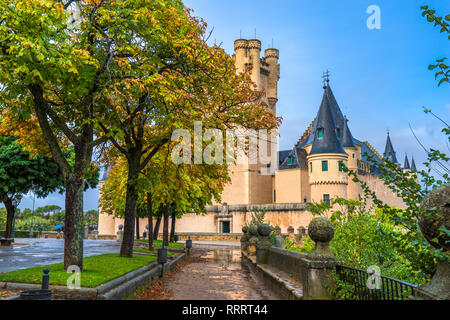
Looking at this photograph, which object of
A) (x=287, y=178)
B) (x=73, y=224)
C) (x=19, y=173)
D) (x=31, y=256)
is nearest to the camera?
(x=73, y=224)

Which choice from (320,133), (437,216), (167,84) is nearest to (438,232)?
(437,216)

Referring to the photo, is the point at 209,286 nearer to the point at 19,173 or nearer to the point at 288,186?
the point at 19,173

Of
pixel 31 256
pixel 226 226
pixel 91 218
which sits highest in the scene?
pixel 31 256

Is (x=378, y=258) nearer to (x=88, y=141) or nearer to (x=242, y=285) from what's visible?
(x=242, y=285)

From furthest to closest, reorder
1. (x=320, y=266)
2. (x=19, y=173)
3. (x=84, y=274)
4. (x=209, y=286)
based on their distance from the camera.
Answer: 1. (x=19, y=173)
2. (x=209, y=286)
3. (x=84, y=274)
4. (x=320, y=266)

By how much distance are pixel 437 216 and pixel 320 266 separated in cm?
394

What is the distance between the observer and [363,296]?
19.8ft

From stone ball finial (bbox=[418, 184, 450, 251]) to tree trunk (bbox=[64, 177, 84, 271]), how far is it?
8.88 metres

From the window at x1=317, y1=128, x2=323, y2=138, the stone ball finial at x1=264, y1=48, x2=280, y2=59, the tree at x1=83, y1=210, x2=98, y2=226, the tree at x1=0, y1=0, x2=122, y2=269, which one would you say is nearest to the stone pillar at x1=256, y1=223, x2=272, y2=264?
the tree at x1=0, y1=0, x2=122, y2=269

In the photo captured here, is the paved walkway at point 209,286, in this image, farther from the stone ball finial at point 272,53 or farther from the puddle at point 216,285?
the stone ball finial at point 272,53

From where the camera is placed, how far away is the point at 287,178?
56.9 m

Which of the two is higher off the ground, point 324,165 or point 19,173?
point 324,165
